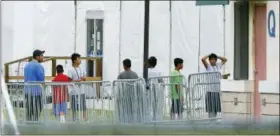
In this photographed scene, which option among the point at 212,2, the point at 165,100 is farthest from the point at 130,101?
the point at 212,2

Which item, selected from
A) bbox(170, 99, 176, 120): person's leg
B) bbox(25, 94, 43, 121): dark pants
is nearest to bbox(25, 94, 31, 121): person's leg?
bbox(25, 94, 43, 121): dark pants

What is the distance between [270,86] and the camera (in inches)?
759

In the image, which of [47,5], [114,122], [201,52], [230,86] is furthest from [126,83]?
[47,5]

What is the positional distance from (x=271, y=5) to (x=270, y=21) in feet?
1.08

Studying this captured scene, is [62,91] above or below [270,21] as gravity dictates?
below

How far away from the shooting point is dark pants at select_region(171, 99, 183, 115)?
2050 centimetres

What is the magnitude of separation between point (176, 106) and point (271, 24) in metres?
2.70

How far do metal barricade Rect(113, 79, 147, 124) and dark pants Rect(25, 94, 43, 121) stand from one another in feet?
5.29

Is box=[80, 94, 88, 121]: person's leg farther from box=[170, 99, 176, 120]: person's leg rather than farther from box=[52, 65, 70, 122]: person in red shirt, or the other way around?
box=[170, 99, 176, 120]: person's leg

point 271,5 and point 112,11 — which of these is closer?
point 271,5

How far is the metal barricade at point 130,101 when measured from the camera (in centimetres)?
2027

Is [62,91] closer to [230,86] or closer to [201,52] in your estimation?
[230,86]

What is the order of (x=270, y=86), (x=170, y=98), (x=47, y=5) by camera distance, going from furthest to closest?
(x=47, y=5) → (x=170, y=98) → (x=270, y=86)

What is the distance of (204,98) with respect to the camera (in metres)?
20.5
